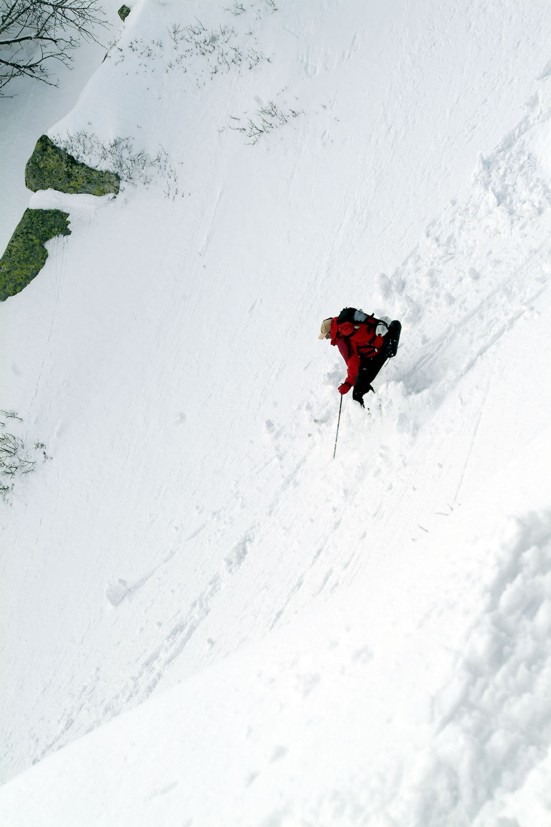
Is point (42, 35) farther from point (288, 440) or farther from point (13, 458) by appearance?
point (288, 440)

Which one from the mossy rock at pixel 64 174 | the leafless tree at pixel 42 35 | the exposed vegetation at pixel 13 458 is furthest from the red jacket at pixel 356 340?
the leafless tree at pixel 42 35

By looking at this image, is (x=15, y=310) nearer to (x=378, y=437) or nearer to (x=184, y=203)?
(x=184, y=203)

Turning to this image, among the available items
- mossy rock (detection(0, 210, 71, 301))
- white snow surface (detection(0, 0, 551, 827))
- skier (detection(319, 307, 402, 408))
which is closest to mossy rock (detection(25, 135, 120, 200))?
white snow surface (detection(0, 0, 551, 827))

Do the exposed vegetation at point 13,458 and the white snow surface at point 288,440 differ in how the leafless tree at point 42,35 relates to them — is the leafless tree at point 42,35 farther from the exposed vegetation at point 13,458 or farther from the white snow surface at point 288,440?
the exposed vegetation at point 13,458

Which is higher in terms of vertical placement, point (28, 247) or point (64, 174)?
point (64, 174)

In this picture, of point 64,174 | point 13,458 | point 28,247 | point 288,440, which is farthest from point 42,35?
point 288,440

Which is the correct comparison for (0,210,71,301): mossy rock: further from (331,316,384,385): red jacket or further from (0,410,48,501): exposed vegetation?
(331,316,384,385): red jacket

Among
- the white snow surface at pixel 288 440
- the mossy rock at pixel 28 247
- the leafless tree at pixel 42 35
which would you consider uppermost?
the leafless tree at pixel 42 35

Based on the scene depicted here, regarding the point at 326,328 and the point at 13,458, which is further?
the point at 13,458
